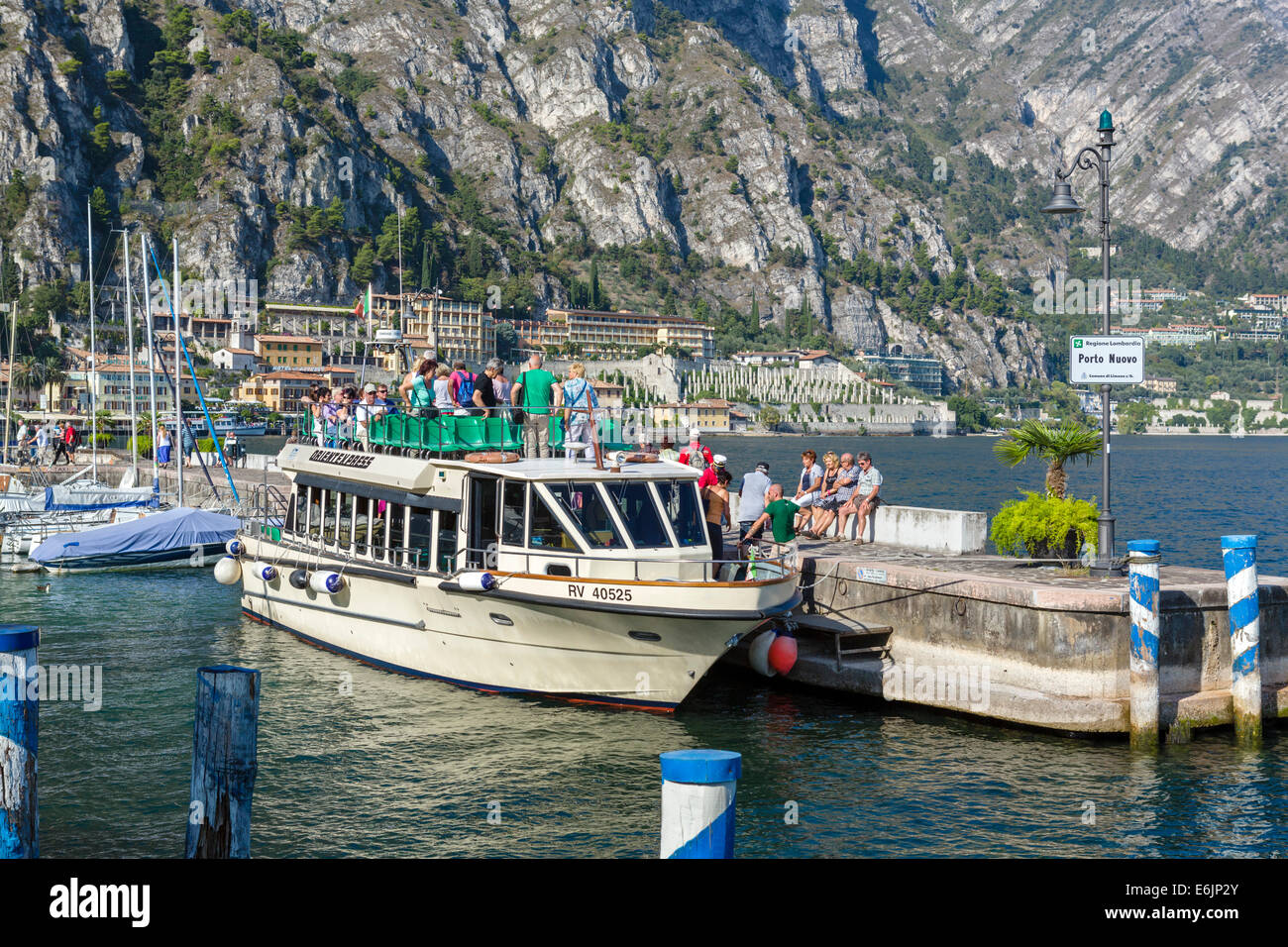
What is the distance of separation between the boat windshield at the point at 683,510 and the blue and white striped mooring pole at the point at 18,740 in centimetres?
1065

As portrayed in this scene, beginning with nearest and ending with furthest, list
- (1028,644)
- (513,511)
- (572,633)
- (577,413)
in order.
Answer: (1028,644) < (572,633) < (513,511) < (577,413)

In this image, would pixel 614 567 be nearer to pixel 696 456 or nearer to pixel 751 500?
pixel 751 500

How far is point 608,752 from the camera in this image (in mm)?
15539

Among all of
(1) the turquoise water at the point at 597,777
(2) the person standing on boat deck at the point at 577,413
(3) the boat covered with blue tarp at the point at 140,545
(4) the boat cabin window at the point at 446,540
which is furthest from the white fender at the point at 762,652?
(3) the boat covered with blue tarp at the point at 140,545

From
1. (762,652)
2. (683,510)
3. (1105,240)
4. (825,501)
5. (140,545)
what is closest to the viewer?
(683,510)

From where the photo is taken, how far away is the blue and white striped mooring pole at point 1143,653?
49.2 feet

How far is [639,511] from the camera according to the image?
17.3 metres

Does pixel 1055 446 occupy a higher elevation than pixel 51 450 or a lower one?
higher

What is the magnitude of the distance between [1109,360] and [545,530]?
8.99m

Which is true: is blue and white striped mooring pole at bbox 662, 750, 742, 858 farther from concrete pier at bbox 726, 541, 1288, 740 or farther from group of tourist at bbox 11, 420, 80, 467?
group of tourist at bbox 11, 420, 80, 467

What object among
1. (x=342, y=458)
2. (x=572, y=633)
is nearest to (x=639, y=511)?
(x=572, y=633)
